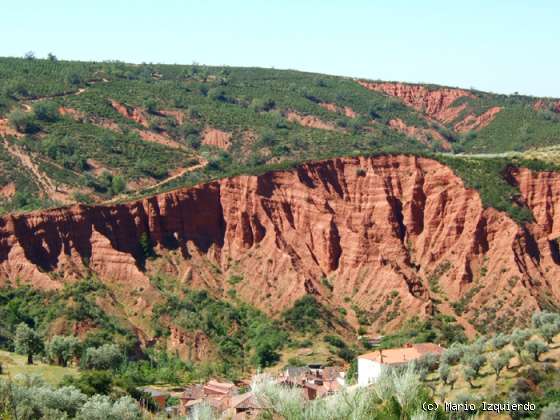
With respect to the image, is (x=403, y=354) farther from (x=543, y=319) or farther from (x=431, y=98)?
(x=431, y=98)

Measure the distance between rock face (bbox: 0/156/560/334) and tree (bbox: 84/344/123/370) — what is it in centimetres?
1279

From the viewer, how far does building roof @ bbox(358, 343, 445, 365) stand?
70088 mm

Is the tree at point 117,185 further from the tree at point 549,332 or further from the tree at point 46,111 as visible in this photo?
the tree at point 549,332

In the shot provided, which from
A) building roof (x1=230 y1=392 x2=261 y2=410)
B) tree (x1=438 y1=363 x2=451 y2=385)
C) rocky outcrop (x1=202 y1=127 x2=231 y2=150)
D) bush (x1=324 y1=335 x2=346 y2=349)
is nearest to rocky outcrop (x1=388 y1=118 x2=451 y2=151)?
rocky outcrop (x1=202 y1=127 x2=231 y2=150)

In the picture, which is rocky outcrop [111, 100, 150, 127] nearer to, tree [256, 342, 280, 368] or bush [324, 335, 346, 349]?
bush [324, 335, 346, 349]

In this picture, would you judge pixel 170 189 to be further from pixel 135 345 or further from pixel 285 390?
pixel 285 390

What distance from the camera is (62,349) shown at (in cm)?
7712

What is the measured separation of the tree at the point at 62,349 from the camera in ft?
252

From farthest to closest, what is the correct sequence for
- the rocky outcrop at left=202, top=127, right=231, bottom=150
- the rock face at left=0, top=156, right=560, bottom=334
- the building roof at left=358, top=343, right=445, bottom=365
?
1. the rocky outcrop at left=202, top=127, right=231, bottom=150
2. the rock face at left=0, top=156, right=560, bottom=334
3. the building roof at left=358, top=343, right=445, bottom=365

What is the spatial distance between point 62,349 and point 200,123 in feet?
229

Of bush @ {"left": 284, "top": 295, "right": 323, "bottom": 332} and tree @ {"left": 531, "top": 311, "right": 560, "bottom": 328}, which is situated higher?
tree @ {"left": 531, "top": 311, "right": 560, "bottom": 328}

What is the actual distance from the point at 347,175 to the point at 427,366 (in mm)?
44672

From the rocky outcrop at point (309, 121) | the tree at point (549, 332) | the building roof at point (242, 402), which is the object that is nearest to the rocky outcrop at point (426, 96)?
the rocky outcrop at point (309, 121)

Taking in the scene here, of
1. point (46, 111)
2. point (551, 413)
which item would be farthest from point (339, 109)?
point (551, 413)
